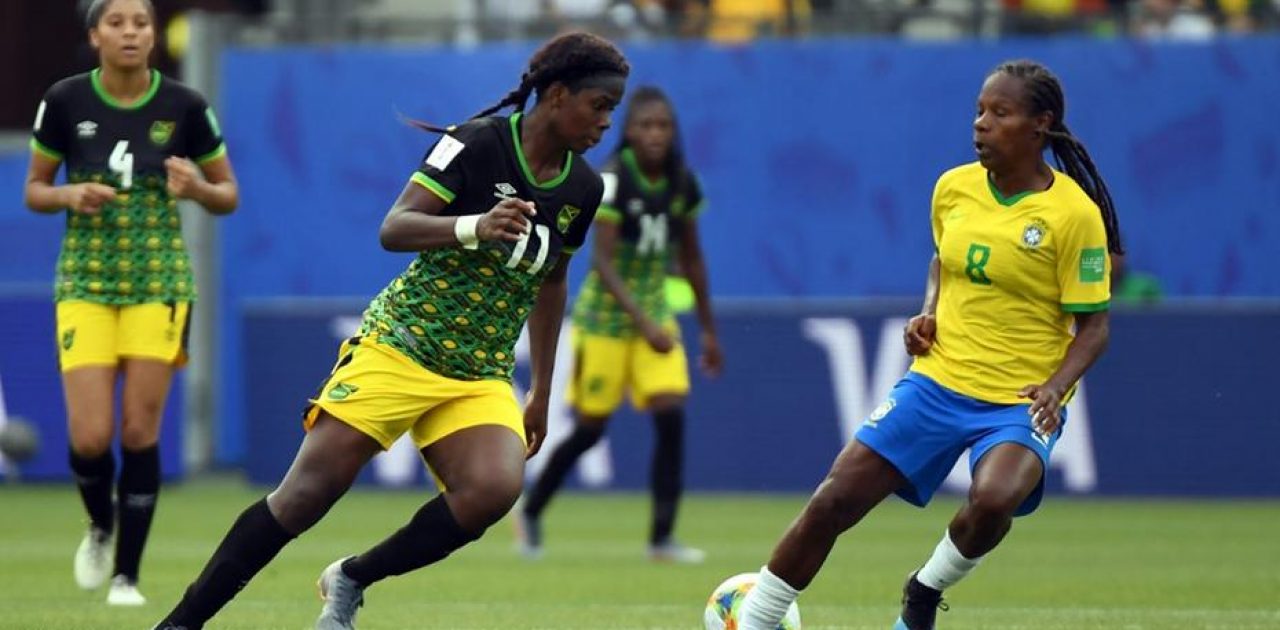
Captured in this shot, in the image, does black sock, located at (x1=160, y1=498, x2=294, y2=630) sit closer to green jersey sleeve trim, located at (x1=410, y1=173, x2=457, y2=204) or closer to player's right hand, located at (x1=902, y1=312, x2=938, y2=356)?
green jersey sleeve trim, located at (x1=410, y1=173, x2=457, y2=204)

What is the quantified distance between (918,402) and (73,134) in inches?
161

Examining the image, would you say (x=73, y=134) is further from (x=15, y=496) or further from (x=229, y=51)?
(x=229, y=51)

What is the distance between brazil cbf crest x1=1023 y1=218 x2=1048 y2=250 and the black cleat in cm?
128

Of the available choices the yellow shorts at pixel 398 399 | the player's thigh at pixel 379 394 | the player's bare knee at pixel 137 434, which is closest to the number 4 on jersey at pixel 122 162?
the player's bare knee at pixel 137 434

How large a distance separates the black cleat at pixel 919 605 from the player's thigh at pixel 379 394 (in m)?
1.88

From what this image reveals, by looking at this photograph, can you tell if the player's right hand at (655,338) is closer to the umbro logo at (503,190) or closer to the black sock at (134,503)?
the black sock at (134,503)

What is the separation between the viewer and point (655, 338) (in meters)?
13.3

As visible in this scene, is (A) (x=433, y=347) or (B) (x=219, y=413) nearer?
(A) (x=433, y=347)

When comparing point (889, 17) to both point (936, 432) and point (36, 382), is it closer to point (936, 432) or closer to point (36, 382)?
point (36, 382)

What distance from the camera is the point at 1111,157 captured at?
19.8 metres

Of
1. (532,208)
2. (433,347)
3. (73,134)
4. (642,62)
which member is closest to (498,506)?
(433,347)

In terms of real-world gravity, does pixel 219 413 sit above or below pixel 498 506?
below

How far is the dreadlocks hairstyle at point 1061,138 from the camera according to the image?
8.38 metres

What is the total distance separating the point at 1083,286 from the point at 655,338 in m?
5.26
